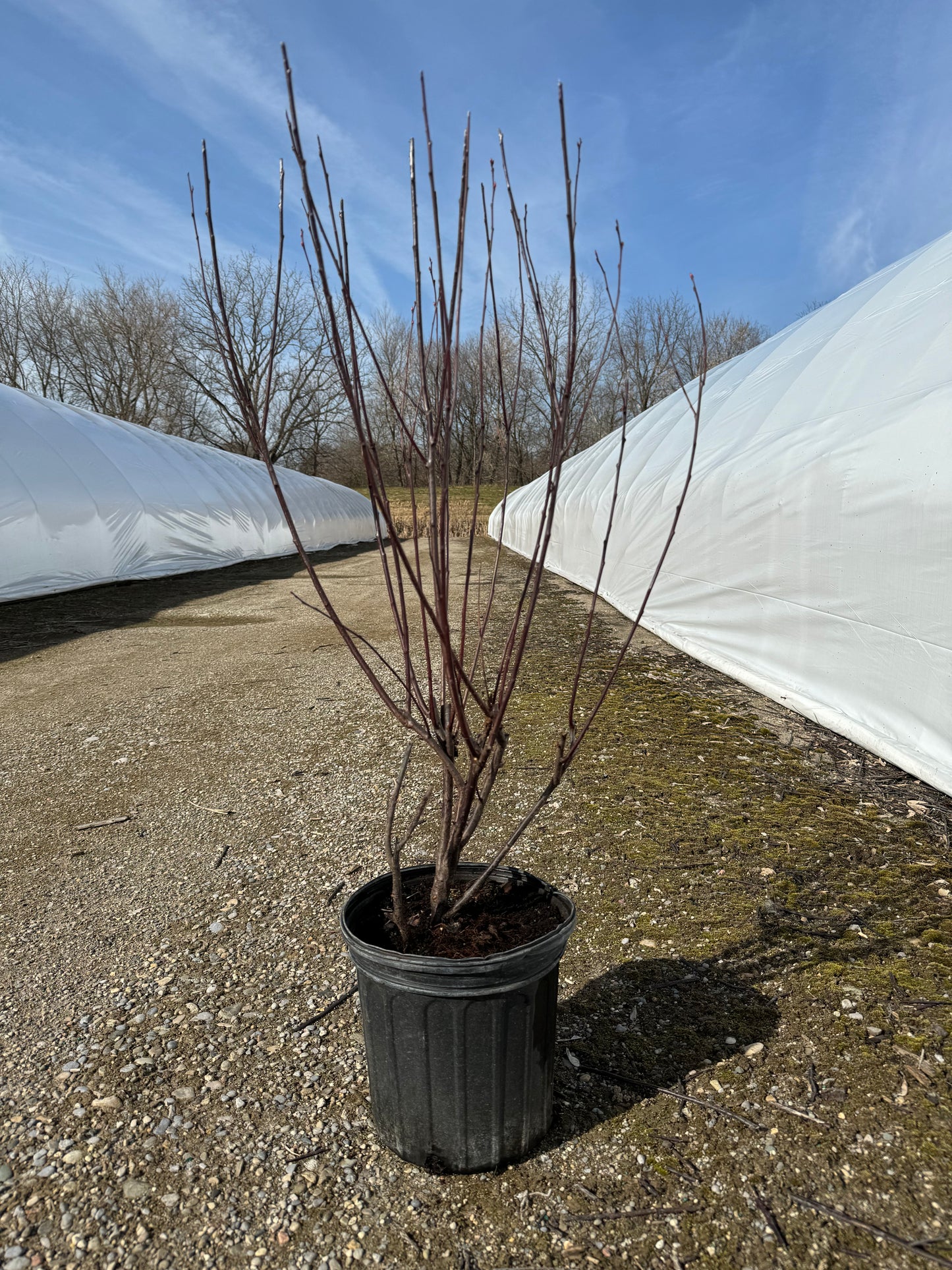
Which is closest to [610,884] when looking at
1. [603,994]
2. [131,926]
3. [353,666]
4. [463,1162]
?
[603,994]

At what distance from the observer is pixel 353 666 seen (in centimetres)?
634

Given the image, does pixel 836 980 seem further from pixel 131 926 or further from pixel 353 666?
pixel 353 666

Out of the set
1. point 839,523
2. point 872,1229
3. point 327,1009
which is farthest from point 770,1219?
point 839,523

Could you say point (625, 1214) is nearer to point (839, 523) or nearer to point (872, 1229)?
point (872, 1229)

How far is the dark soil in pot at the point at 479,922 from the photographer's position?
1.70 metres

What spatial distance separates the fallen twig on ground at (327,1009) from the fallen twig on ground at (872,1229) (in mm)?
1239

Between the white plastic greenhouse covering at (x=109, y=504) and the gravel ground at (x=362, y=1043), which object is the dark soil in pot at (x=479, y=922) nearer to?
the gravel ground at (x=362, y=1043)

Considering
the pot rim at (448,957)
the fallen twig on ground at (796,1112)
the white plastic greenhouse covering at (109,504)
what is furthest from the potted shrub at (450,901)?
the white plastic greenhouse covering at (109,504)

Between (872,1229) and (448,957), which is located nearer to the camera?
(872,1229)

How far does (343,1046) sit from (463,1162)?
0.51m

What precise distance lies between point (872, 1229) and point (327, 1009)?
4.59 ft

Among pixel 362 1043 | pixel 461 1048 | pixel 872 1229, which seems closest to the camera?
pixel 872 1229

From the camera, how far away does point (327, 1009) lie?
2.18m

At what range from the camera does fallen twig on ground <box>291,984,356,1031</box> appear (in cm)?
212
